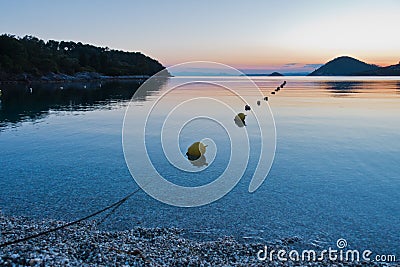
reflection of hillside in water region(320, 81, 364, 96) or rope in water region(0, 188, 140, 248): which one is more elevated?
reflection of hillside in water region(320, 81, 364, 96)

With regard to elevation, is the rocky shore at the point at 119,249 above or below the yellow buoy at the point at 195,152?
below

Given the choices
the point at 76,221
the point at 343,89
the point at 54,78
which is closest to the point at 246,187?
the point at 76,221

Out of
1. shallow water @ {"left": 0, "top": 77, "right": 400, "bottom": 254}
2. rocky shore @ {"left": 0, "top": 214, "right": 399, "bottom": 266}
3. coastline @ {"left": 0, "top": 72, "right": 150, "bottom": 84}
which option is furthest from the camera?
coastline @ {"left": 0, "top": 72, "right": 150, "bottom": 84}

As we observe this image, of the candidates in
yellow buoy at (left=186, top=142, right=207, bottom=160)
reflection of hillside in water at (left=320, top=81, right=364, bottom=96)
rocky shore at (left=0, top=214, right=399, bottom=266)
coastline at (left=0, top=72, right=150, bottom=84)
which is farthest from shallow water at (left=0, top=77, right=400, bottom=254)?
coastline at (left=0, top=72, right=150, bottom=84)

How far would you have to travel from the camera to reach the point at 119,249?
8.77 metres

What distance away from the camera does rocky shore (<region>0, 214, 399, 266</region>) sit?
26.2ft

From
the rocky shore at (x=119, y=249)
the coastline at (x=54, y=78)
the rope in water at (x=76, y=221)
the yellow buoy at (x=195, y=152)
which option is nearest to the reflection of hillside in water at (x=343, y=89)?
the yellow buoy at (x=195, y=152)

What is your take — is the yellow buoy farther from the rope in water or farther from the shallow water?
the rope in water

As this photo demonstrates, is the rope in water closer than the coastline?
Yes

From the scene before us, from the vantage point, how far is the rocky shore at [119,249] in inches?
314

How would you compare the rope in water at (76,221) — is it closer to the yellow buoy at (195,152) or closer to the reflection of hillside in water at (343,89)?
the yellow buoy at (195,152)

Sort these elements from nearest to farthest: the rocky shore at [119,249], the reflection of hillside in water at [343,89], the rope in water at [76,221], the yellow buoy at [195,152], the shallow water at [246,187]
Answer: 1. the rocky shore at [119,249]
2. the rope in water at [76,221]
3. the shallow water at [246,187]
4. the yellow buoy at [195,152]
5. the reflection of hillside in water at [343,89]

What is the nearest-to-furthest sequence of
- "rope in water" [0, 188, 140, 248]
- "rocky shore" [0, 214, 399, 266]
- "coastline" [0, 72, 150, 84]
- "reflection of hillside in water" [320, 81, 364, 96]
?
"rocky shore" [0, 214, 399, 266]
"rope in water" [0, 188, 140, 248]
"reflection of hillside in water" [320, 81, 364, 96]
"coastline" [0, 72, 150, 84]

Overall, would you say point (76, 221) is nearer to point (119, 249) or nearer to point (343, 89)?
point (119, 249)
